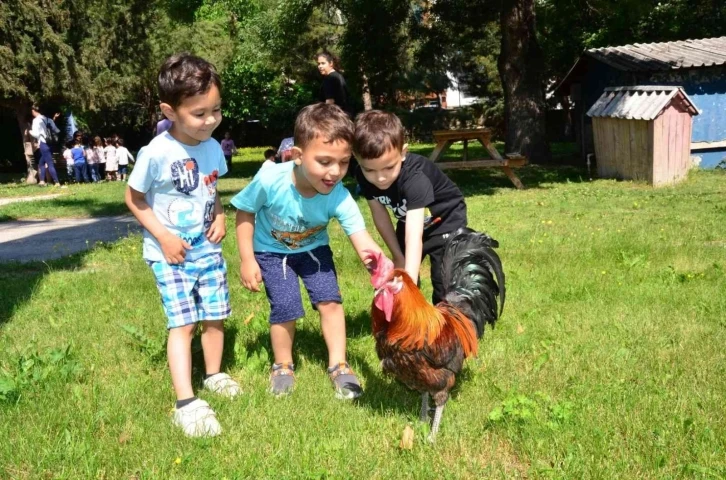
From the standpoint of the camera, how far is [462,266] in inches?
169

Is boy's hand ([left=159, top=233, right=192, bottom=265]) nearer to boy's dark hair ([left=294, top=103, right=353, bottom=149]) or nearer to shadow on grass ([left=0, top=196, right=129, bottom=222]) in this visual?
boy's dark hair ([left=294, top=103, right=353, bottom=149])

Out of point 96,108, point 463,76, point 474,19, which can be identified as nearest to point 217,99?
point 474,19

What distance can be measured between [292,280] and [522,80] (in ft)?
50.5

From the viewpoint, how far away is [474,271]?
4.31 m

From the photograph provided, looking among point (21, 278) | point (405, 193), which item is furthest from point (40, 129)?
point (405, 193)

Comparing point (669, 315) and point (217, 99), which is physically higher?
point (217, 99)

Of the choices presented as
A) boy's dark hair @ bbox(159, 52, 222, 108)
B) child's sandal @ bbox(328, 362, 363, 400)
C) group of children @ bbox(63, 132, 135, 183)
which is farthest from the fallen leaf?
group of children @ bbox(63, 132, 135, 183)

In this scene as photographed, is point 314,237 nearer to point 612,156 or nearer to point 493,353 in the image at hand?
point 493,353

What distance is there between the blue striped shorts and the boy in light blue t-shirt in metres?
0.18

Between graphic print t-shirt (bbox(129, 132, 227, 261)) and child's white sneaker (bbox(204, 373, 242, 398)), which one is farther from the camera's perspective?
child's white sneaker (bbox(204, 373, 242, 398))

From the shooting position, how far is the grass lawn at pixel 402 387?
3.34m

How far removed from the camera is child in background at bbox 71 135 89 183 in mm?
20031

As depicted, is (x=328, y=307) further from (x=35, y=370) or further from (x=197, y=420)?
(x=35, y=370)

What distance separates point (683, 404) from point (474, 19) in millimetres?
17205
